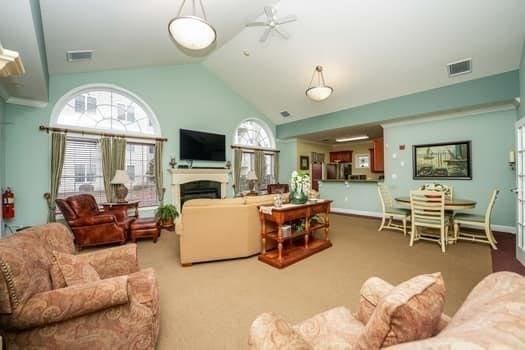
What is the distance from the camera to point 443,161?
492 centimetres

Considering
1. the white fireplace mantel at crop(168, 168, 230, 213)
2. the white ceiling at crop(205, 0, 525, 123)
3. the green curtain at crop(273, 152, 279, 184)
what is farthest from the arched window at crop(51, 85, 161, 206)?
the green curtain at crop(273, 152, 279, 184)

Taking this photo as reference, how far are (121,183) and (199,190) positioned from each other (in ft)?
6.12

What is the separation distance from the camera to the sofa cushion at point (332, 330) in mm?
994

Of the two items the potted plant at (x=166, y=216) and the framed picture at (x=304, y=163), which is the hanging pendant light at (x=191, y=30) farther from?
the framed picture at (x=304, y=163)

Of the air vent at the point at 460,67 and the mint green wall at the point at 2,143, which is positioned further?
the air vent at the point at 460,67

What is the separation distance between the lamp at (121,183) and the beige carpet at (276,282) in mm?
1352

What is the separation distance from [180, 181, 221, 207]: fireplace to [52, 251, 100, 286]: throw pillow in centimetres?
406

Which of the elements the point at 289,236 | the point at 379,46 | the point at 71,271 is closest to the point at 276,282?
the point at 289,236

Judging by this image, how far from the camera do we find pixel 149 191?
5207 mm

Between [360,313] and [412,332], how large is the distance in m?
0.62

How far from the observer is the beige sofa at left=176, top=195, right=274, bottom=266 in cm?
290

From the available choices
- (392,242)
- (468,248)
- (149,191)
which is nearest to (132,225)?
(149,191)

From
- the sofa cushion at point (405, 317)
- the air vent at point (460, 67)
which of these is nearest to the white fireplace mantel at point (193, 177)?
the sofa cushion at point (405, 317)

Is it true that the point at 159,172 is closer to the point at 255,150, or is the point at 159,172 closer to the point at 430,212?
the point at 255,150
